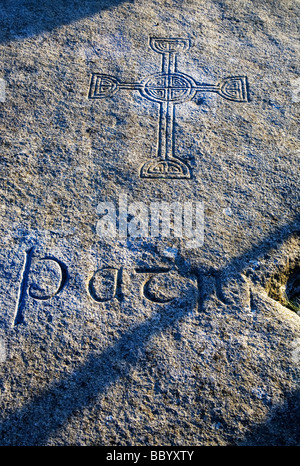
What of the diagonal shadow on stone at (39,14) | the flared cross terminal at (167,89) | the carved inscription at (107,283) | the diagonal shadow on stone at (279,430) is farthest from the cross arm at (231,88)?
the diagonal shadow on stone at (279,430)

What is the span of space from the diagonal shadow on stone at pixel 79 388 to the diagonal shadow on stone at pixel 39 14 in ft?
7.30

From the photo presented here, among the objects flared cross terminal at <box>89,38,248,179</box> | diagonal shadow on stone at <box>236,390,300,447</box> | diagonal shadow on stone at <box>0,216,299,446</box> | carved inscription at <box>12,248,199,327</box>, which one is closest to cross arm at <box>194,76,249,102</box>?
flared cross terminal at <box>89,38,248,179</box>

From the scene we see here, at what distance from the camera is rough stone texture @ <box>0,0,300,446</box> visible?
146cm

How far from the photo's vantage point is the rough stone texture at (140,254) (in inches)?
57.3

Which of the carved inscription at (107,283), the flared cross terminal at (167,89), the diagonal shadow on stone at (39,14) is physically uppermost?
the diagonal shadow on stone at (39,14)

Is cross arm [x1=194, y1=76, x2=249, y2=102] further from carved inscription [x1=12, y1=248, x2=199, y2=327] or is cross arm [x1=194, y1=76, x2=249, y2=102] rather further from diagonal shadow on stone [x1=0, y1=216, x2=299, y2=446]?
diagonal shadow on stone [x1=0, y1=216, x2=299, y2=446]

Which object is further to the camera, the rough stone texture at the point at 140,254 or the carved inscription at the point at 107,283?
the carved inscription at the point at 107,283

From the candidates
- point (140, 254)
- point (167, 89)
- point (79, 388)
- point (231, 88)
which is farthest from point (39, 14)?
point (79, 388)

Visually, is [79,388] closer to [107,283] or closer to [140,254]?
[107,283]

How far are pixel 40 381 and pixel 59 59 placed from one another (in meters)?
2.02

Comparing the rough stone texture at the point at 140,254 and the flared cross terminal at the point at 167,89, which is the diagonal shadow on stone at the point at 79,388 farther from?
the flared cross terminal at the point at 167,89

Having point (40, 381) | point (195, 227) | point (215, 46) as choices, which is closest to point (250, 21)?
point (215, 46)

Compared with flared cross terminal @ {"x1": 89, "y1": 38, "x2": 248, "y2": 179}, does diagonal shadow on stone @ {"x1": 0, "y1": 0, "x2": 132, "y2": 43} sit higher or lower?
higher

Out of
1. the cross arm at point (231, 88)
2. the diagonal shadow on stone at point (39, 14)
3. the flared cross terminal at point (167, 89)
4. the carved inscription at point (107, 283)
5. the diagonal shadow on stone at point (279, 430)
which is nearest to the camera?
the diagonal shadow on stone at point (279, 430)
